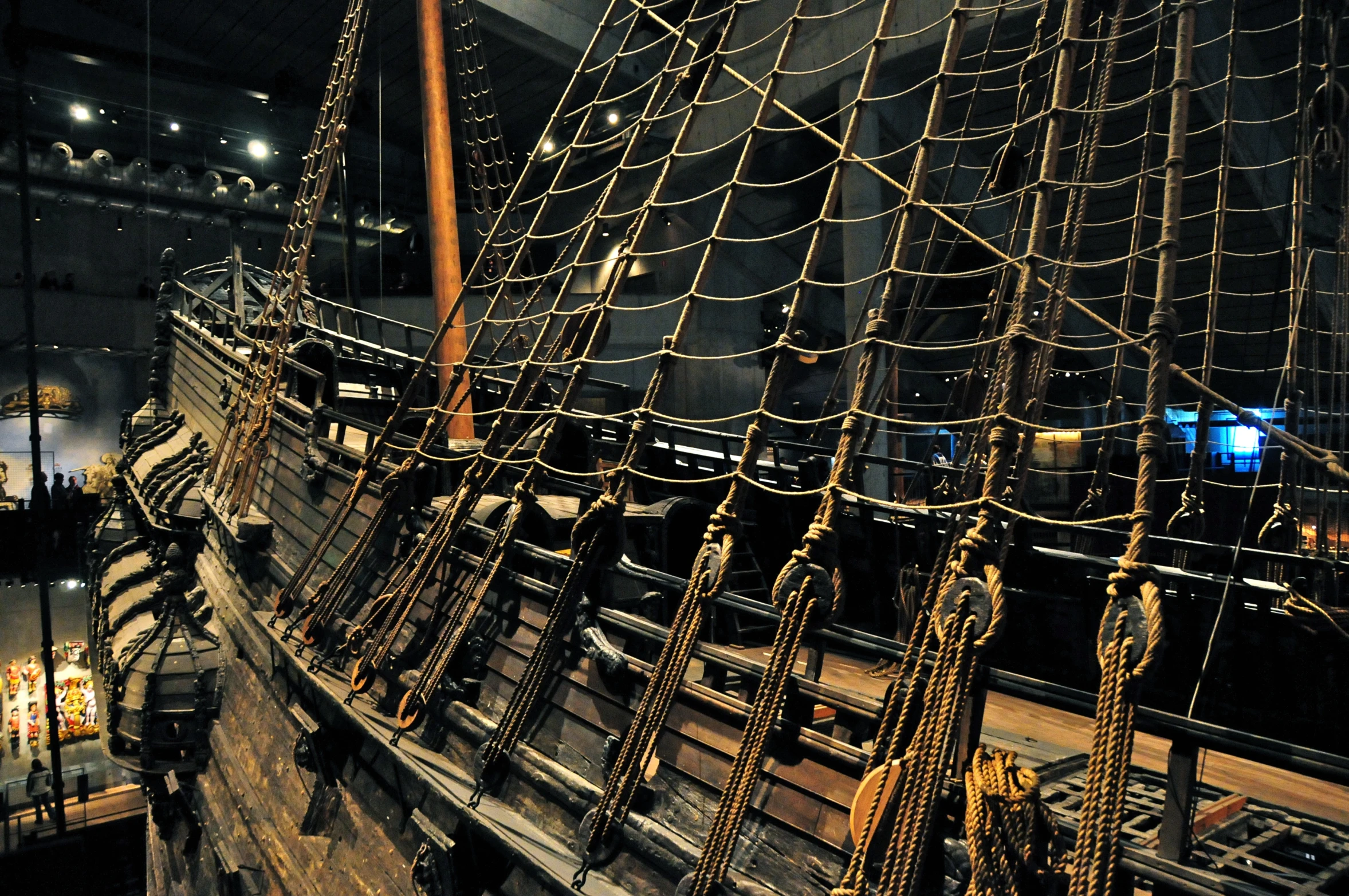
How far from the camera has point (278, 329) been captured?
5.98 m

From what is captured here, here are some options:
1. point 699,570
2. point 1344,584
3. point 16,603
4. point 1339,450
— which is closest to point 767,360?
point 1344,584

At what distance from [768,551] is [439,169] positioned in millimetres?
3453

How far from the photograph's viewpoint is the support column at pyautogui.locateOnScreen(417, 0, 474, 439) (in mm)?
6094

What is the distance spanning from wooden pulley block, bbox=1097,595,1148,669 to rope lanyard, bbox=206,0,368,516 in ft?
16.2

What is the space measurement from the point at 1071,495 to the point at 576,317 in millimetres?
5775

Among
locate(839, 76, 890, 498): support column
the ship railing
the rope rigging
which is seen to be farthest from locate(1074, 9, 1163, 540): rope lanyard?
locate(839, 76, 890, 498): support column

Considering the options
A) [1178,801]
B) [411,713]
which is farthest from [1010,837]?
[411,713]

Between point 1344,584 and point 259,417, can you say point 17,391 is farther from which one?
point 1344,584

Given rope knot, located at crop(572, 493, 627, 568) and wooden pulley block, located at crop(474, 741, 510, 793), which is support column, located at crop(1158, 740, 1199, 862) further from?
wooden pulley block, located at crop(474, 741, 510, 793)

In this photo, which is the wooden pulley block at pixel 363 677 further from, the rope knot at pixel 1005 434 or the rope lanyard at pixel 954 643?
the rope knot at pixel 1005 434

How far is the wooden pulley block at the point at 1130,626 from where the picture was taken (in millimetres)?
1477

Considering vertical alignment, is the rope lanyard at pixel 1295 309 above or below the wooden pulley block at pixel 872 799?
above

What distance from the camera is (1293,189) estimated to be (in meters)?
3.31

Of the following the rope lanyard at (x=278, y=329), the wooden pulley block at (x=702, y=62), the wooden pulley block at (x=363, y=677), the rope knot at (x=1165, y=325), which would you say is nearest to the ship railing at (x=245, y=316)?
the rope lanyard at (x=278, y=329)
